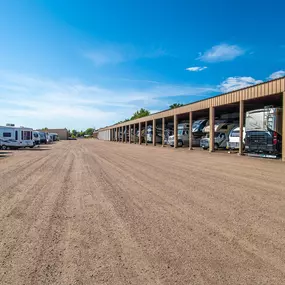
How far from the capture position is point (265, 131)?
49.7 ft

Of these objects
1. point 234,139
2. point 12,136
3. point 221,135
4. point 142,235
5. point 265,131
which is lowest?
point 142,235

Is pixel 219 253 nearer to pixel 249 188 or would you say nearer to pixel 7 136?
pixel 249 188

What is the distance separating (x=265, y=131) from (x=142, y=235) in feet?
46.1

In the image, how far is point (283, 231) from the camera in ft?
12.7

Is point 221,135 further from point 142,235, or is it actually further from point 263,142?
point 142,235

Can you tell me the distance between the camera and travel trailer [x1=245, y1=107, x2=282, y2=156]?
14.7m

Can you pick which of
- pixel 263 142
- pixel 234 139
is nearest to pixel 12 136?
pixel 234 139

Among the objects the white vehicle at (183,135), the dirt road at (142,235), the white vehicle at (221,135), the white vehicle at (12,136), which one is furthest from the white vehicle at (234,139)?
the white vehicle at (12,136)

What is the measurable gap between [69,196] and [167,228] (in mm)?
3076

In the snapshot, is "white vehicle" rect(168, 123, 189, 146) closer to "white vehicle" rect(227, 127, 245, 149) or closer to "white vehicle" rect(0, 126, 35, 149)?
"white vehicle" rect(227, 127, 245, 149)

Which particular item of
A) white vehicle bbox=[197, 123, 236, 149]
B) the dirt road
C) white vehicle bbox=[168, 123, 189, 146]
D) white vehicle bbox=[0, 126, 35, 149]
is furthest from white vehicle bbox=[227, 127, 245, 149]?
white vehicle bbox=[0, 126, 35, 149]

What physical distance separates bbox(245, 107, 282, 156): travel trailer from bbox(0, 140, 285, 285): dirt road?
903cm

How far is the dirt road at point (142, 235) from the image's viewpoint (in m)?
2.72

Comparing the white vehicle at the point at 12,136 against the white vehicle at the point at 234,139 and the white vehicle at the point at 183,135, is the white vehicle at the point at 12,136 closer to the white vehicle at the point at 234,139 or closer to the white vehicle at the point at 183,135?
the white vehicle at the point at 183,135
